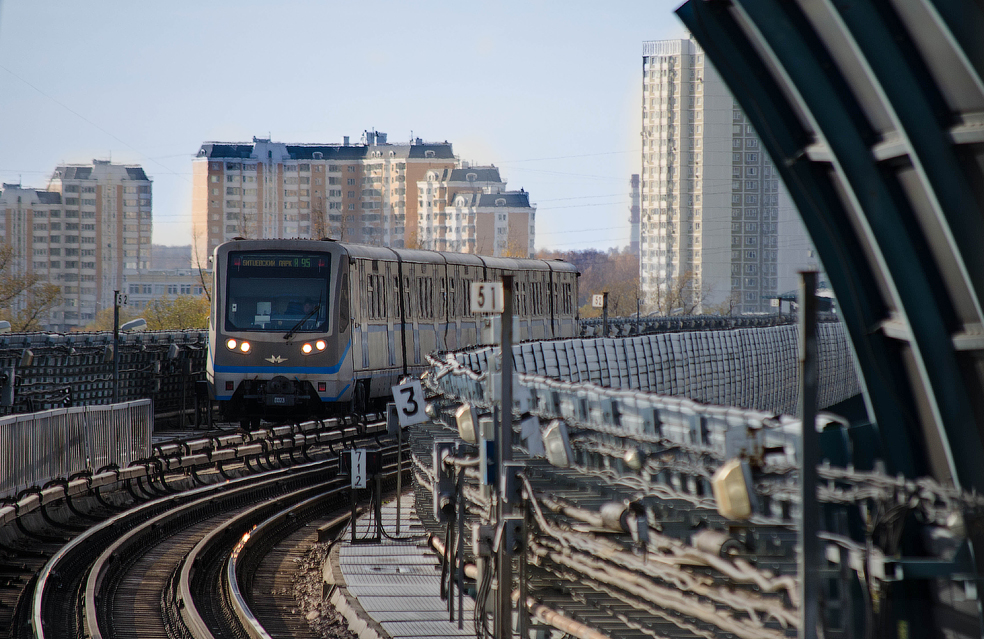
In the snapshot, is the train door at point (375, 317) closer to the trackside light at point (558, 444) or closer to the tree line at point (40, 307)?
the trackside light at point (558, 444)

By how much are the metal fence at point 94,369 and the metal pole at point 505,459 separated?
15254 millimetres

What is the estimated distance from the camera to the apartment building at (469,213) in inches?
6678

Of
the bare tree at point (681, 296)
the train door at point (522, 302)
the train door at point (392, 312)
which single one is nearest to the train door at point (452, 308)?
the train door at point (522, 302)

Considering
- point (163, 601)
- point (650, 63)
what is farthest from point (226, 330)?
point (650, 63)

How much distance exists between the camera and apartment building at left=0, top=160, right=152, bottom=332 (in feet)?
521

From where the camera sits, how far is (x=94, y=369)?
25906 millimetres

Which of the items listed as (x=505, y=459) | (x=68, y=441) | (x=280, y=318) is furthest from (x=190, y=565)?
(x=280, y=318)

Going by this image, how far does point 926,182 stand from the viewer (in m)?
6.09

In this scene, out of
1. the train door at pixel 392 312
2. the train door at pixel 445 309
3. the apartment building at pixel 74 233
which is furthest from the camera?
the apartment building at pixel 74 233

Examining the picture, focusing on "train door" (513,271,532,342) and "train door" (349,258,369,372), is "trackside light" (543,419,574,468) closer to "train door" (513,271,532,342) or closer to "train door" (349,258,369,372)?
"train door" (349,258,369,372)

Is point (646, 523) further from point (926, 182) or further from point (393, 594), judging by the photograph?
point (393, 594)

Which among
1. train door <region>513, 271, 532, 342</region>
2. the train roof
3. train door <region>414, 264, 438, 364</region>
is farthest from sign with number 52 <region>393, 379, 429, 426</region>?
train door <region>513, 271, 532, 342</region>

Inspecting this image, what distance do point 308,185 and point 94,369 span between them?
143330 millimetres

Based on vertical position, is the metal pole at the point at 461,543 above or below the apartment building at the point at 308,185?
below
